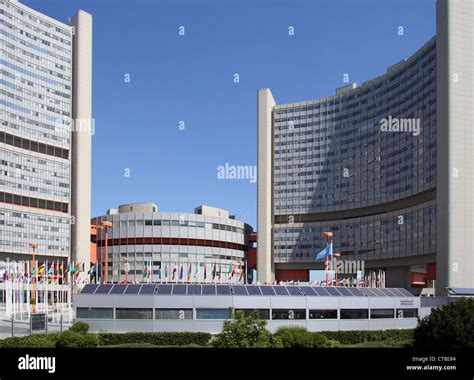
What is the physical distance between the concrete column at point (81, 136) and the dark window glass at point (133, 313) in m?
81.2

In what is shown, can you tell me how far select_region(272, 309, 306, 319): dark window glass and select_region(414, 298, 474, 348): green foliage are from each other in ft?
73.1

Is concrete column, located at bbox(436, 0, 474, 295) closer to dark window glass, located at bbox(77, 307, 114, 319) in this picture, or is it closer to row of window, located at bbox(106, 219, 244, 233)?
row of window, located at bbox(106, 219, 244, 233)

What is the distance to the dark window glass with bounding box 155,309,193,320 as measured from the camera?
61.2 metres

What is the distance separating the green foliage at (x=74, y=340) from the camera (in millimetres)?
42344

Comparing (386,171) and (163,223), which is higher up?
(386,171)

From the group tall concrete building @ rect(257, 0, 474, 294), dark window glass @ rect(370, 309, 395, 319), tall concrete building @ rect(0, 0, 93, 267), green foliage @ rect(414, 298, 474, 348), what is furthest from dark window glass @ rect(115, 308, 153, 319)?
tall concrete building @ rect(0, 0, 93, 267)

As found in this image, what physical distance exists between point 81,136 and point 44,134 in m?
9.88

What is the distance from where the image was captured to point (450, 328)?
39625 mm

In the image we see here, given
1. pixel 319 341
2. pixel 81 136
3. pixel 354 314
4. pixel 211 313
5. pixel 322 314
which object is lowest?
pixel 354 314

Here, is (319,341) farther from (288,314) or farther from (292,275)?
(292,275)

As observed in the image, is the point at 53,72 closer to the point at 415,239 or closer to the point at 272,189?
the point at 272,189

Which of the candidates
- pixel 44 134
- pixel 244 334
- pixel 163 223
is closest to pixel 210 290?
pixel 244 334

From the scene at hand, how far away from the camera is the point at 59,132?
A: 141250 millimetres

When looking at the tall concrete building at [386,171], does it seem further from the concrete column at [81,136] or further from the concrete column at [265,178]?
the concrete column at [81,136]
